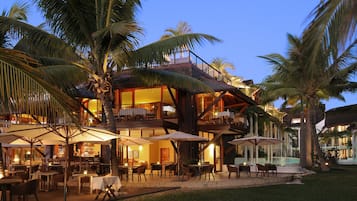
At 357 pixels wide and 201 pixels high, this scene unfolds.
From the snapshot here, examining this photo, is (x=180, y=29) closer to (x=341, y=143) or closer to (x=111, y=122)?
(x=341, y=143)

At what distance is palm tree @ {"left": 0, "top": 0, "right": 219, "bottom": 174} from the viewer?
1365 centimetres

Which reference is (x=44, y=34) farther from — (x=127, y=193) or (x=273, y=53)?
(x=273, y=53)

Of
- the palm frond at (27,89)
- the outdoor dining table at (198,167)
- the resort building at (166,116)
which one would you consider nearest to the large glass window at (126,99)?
the resort building at (166,116)

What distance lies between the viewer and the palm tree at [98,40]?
13.6 m

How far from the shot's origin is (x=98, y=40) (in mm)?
13633

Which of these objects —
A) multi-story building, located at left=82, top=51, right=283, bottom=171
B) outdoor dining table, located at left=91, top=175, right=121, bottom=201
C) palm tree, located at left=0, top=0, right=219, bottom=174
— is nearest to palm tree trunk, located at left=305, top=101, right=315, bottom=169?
multi-story building, located at left=82, top=51, right=283, bottom=171

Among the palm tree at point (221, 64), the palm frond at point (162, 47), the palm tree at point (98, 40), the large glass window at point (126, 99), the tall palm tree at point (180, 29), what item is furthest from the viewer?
the palm tree at point (221, 64)

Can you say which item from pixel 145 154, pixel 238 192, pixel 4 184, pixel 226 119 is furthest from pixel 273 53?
pixel 4 184

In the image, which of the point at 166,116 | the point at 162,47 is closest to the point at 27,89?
the point at 162,47

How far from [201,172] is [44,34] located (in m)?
9.44

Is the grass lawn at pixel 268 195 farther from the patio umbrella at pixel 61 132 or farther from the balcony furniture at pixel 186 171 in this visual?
the balcony furniture at pixel 186 171

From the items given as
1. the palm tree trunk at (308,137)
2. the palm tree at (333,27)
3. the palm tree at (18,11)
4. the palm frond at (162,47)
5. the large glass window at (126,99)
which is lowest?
the palm tree trunk at (308,137)

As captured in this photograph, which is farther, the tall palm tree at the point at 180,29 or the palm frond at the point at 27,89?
the tall palm tree at the point at 180,29

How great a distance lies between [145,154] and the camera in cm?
2445
